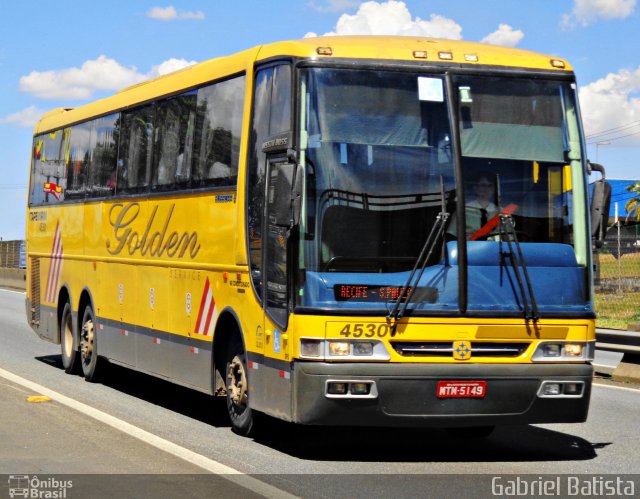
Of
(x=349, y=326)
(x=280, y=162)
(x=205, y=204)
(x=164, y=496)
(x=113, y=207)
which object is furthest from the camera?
(x=113, y=207)

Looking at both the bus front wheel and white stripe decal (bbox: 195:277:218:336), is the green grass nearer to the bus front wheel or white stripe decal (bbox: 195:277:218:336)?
the bus front wheel

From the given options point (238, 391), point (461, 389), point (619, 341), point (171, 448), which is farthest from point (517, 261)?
point (619, 341)

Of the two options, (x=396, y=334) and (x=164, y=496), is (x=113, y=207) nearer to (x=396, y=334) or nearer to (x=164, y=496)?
(x=396, y=334)

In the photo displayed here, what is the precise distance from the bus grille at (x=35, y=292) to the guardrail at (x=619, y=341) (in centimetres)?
864

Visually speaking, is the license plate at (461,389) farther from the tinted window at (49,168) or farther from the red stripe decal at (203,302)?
the tinted window at (49,168)

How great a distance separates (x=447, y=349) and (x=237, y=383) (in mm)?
2435

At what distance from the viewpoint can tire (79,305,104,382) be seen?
1656 centimetres

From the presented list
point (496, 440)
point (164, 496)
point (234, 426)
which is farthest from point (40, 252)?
point (164, 496)

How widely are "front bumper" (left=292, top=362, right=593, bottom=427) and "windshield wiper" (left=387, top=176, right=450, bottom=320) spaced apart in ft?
1.48

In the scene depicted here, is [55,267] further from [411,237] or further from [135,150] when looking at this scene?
[411,237]

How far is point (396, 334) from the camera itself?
10016 millimetres

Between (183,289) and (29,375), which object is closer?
(183,289)

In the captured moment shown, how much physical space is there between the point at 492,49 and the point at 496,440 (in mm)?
3616

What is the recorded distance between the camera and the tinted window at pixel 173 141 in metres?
13.3
